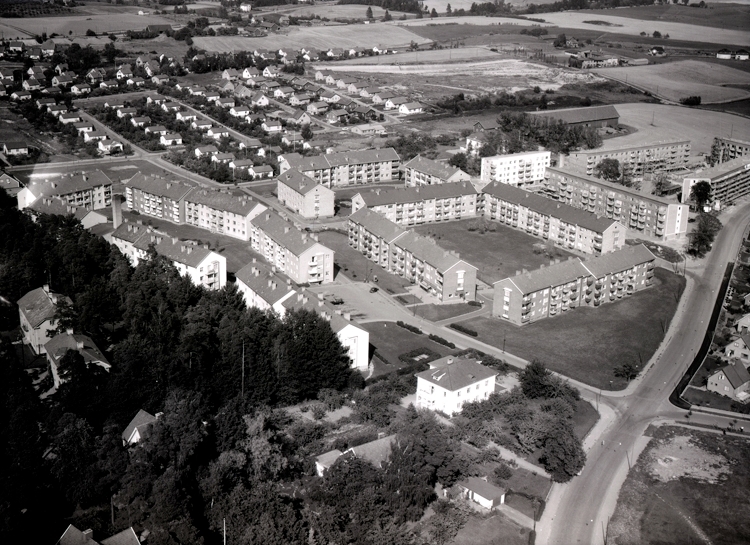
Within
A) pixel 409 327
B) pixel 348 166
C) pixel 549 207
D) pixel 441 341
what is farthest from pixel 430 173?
pixel 441 341

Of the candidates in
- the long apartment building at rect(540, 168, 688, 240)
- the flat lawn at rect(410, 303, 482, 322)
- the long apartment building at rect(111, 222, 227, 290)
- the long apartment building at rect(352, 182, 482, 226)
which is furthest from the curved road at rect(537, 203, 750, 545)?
the long apartment building at rect(111, 222, 227, 290)

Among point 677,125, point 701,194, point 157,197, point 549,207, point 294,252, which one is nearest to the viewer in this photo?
point 294,252

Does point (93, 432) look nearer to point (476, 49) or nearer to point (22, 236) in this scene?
point (22, 236)

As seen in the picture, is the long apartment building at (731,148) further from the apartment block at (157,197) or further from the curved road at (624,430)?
the apartment block at (157,197)

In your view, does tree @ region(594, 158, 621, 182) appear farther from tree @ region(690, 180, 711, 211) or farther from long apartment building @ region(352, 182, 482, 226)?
long apartment building @ region(352, 182, 482, 226)

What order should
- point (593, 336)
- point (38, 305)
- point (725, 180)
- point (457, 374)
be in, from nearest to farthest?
point (457, 374), point (38, 305), point (593, 336), point (725, 180)

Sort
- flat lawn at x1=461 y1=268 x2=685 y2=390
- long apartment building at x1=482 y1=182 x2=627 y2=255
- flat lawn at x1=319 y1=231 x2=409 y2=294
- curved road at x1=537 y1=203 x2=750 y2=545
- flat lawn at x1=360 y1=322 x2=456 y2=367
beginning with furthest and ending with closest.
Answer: long apartment building at x1=482 y1=182 x2=627 y2=255 → flat lawn at x1=319 y1=231 x2=409 y2=294 → flat lawn at x1=360 y1=322 x2=456 y2=367 → flat lawn at x1=461 y1=268 x2=685 y2=390 → curved road at x1=537 y1=203 x2=750 y2=545

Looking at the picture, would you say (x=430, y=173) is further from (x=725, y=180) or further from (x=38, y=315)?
(x=38, y=315)
